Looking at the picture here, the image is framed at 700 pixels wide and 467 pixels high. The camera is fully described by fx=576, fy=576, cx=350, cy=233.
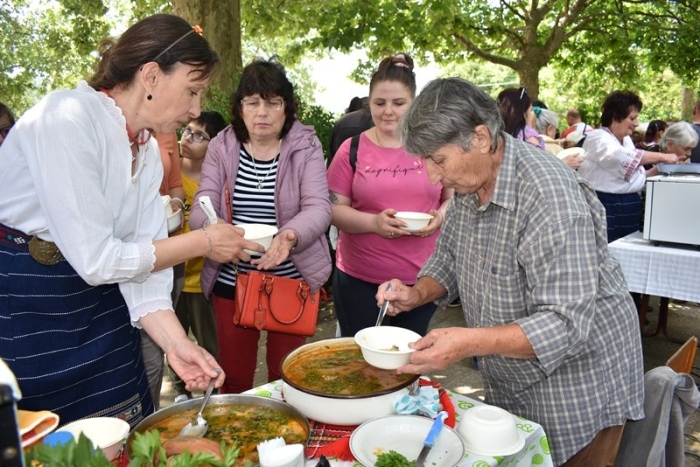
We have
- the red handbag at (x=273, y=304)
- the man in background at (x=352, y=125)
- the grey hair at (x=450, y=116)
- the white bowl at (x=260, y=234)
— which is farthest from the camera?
the man in background at (x=352, y=125)

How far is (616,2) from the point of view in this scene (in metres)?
12.5

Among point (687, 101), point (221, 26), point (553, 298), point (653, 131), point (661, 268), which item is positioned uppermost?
point (221, 26)

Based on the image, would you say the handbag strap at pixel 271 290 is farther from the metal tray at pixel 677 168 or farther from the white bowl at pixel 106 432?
the metal tray at pixel 677 168

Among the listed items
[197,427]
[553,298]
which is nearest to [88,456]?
[197,427]

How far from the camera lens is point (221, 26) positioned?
7.24 meters

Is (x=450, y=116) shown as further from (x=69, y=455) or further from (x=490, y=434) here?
(x=69, y=455)

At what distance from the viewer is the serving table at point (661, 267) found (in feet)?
11.7

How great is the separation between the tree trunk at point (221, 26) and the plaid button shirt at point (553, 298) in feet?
19.1

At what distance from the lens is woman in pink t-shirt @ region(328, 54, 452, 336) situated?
3018 millimetres

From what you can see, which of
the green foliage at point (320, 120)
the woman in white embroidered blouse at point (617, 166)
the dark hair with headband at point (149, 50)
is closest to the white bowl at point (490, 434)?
the dark hair with headband at point (149, 50)

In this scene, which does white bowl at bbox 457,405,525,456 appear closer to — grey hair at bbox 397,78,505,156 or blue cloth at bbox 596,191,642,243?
grey hair at bbox 397,78,505,156

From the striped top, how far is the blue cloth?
3.60 meters

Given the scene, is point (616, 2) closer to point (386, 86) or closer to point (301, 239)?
point (386, 86)

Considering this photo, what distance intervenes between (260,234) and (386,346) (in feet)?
3.09
